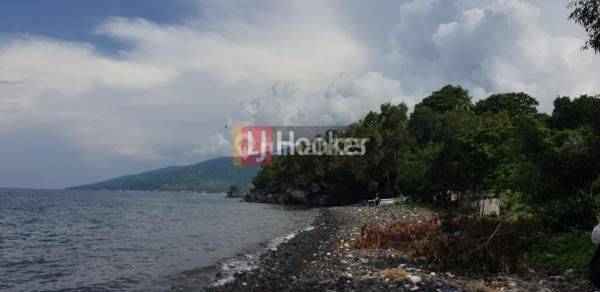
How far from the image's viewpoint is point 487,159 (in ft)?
144

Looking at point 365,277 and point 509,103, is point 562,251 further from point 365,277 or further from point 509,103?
point 509,103

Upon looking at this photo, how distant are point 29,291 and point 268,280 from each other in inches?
403

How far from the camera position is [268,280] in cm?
1886

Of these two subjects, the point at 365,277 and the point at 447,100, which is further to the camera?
the point at 447,100

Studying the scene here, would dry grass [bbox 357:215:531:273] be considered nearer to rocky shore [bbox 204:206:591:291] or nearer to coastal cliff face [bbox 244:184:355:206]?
rocky shore [bbox 204:206:591:291]

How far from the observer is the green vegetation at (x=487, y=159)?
21.8 m

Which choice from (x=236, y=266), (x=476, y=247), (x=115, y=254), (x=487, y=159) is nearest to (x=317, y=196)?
(x=487, y=159)

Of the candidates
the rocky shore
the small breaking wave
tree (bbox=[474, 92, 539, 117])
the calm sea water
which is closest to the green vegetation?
tree (bbox=[474, 92, 539, 117])

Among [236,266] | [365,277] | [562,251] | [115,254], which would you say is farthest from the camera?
[115,254]

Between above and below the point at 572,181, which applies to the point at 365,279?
below

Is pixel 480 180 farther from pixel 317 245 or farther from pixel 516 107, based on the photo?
pixel 516 107

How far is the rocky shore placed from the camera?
1440 centimetres

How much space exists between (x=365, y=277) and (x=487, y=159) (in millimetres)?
31400

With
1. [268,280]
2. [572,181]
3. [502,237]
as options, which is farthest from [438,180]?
[268,280]
